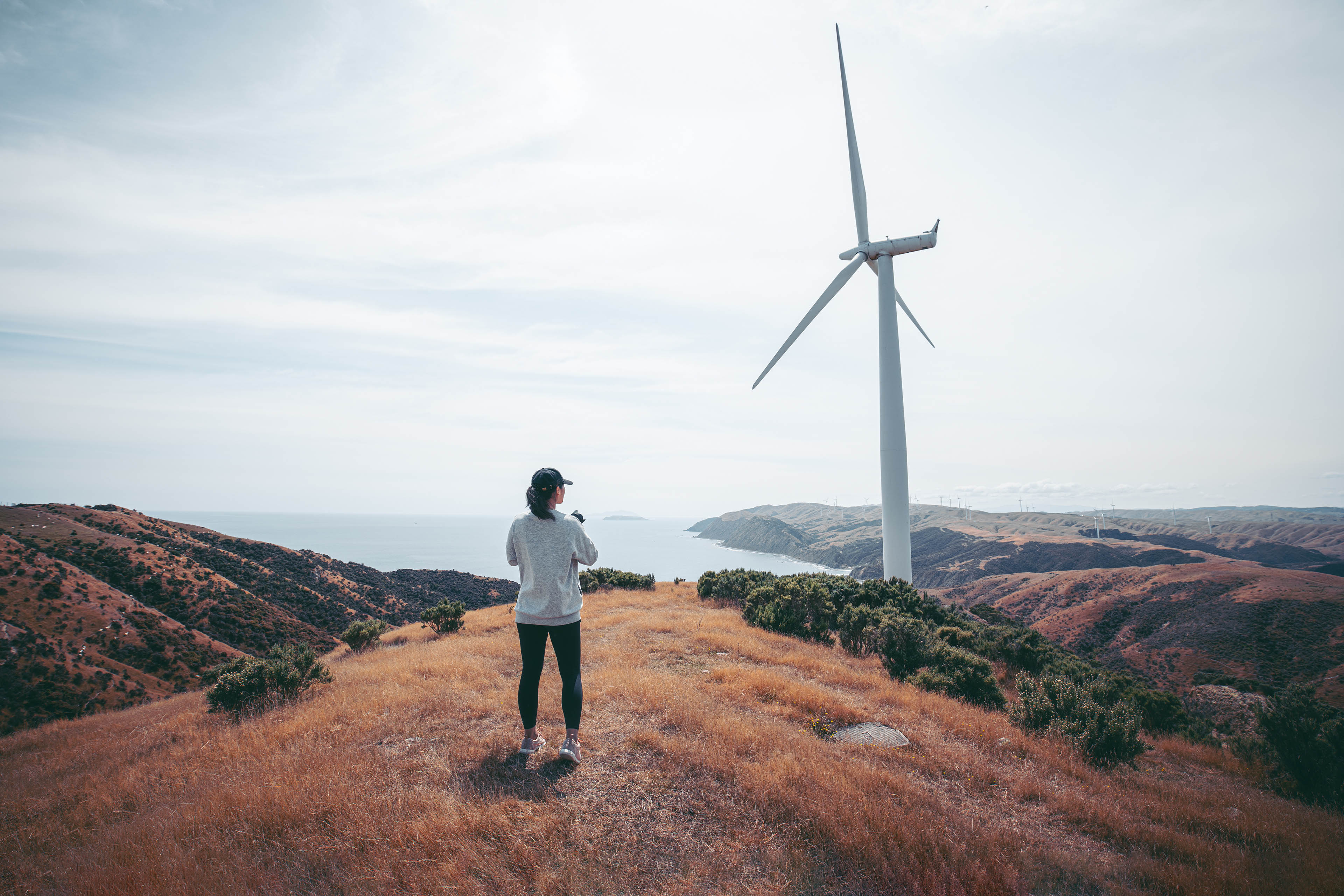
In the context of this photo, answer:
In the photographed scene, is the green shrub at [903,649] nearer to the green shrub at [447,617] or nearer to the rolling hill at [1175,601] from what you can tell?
the green shrub at [447,617]

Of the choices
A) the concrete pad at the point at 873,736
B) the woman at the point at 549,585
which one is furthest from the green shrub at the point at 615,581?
the woman at the point at 549,585

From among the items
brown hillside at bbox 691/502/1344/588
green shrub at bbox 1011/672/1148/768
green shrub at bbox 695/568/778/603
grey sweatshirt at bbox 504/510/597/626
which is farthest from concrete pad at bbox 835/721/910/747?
brown hillside at bbox 691/502/1344/588

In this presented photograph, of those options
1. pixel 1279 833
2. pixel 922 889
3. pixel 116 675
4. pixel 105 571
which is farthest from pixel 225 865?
pixel 105 571

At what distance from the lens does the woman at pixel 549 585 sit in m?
4.84

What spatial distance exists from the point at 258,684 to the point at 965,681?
41.8ft

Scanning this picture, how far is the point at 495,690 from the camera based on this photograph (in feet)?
26.6

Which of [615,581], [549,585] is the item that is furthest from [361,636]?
[549,585]

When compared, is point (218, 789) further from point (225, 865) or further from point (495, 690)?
point (495, 690)

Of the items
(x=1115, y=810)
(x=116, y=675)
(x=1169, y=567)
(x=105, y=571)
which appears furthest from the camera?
(x=1169, y=567)

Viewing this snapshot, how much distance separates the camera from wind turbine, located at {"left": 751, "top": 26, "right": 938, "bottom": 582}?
20.0 meters

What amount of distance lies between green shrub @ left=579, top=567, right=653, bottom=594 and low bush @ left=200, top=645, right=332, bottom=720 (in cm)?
1422

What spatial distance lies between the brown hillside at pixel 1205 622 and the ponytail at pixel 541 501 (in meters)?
44.5

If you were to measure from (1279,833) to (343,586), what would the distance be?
5470 centimetres

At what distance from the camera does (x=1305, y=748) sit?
21.2 ft
